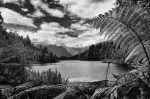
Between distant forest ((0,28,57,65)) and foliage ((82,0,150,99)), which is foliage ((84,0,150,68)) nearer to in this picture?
foliage ((82,0,150,99))

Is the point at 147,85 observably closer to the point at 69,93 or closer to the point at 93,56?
the point at 69,93

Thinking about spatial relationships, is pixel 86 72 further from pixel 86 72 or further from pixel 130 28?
pixel 130 28

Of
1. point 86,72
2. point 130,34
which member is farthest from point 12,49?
point 86,72

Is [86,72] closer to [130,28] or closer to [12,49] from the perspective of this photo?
[12,49]

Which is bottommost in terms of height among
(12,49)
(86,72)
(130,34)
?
(86,72)

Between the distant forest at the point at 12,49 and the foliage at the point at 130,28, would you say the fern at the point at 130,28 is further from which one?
the distant forest at the point at 12,49

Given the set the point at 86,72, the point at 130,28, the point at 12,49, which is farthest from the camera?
the point at 86,72

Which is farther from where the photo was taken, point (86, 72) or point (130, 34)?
point (86, 72)

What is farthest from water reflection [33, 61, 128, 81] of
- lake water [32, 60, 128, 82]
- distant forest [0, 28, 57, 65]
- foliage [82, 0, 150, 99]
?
distant forest [0, 28, 57, 65]

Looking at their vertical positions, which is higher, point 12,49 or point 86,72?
point 12,49

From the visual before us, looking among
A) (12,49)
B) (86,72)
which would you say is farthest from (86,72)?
(12,49)

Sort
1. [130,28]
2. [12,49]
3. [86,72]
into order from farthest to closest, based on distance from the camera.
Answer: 1. [86,72]
2. [12,49]
3. [130,28]

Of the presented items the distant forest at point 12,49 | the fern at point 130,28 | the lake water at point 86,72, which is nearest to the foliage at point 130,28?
the fern at point 130,28

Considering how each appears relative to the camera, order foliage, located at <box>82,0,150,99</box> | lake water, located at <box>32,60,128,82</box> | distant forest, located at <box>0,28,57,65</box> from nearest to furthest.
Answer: foliage, located at <box>82,0,150,99</box> < distant forest, located at <box>0,28,57,65</box> < lake water, located at <box>32,60,128,82</box>
